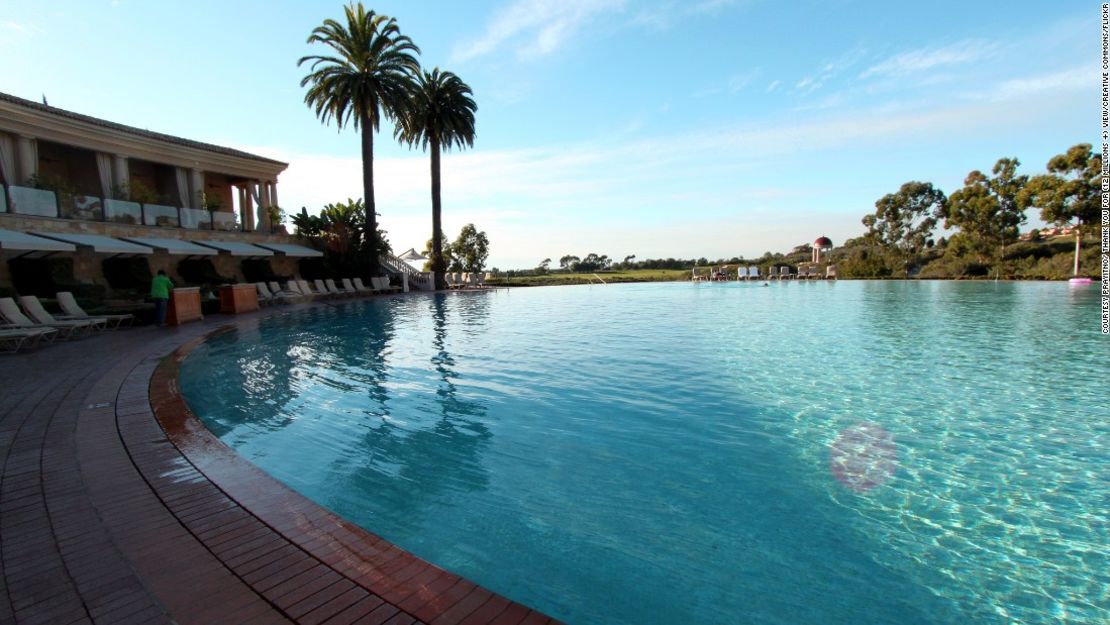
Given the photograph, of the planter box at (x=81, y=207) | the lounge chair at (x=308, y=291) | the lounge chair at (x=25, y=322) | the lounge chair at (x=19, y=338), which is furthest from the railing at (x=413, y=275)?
the lounge chair at (x=19, y=338)

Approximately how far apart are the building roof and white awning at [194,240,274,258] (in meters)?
5.51

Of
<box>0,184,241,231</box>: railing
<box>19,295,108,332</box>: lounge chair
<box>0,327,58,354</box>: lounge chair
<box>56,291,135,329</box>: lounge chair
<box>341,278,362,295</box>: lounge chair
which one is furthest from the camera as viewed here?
<box>341,278,362,295</box>: lounge chair

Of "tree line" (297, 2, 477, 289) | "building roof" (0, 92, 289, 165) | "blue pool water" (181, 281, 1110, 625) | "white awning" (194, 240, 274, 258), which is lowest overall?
"blue pool water" (181, 281, 1110, 625)

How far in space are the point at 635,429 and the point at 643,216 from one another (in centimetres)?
4519

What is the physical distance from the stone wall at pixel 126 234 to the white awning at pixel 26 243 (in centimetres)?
291

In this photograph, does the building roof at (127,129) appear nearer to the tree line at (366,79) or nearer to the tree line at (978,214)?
the tree line at (366,79)

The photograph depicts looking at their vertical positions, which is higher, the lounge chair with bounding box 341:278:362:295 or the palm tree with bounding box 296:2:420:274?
the palm tree with bounding box 296:2:420:274

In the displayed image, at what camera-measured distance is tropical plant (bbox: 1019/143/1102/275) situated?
28.1m

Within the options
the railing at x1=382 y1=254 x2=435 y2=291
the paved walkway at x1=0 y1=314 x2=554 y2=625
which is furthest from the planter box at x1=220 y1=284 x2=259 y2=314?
the railing at x1=382 y1=254 x2=435 y2=291

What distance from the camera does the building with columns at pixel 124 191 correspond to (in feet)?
53.5

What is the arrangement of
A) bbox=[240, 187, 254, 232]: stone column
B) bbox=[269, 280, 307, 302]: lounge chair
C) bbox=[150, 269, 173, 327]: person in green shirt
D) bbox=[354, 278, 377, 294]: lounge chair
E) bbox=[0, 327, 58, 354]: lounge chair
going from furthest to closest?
1. bbox=[240, 187, 254, 232]: stone column
2. bbox=[354, 278, 377, 294]: lounge chair
3. bbox=[269, 280, 307, 302]: lounge chair
4. bbox=[150, 269, 173, 327]: person in green shirt
5. bbox=[0, 327, 58, 354]: lounge chair

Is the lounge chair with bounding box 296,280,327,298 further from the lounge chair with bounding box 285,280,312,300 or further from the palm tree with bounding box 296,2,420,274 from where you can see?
the palm tree with bounding box 296,2,420,274

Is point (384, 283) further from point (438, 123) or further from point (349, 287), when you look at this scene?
point (438, 123)

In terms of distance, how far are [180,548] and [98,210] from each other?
2093 cm
